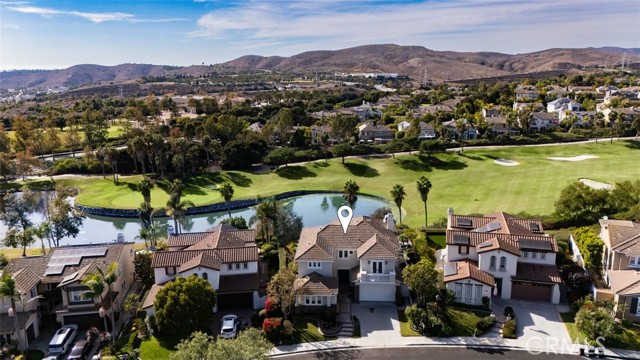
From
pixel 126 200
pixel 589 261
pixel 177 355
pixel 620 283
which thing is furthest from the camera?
pixel 126 200

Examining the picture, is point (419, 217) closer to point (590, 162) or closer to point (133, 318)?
point (133, 318)

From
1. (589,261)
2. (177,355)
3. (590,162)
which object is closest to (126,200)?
(177,355)

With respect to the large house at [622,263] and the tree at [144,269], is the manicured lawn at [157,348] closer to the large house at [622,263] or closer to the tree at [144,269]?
the tree at [144,269]

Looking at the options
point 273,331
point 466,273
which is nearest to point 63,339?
point 273,331

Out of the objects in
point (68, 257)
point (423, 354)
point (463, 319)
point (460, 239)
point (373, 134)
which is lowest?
point (423, 354)

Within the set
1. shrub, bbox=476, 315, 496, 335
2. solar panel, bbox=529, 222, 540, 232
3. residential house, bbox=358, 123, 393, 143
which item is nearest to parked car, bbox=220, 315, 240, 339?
shrub, bbox=476, 315, 496, 335

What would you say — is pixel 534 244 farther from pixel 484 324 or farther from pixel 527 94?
pixel 527 94

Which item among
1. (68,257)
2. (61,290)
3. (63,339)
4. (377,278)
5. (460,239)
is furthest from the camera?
(460,239)
